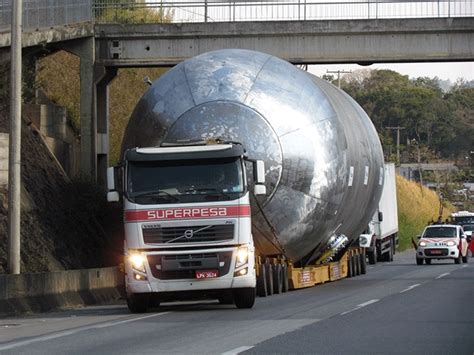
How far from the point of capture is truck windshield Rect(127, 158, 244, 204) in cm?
2073

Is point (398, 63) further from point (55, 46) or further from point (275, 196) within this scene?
point (275, 196)

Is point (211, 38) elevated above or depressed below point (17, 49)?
above

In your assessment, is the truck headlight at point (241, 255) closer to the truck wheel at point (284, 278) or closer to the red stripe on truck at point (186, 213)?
the red stripe on truck at point (186, 213)

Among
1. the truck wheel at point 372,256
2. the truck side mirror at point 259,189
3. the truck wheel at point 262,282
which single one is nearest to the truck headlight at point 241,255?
the truck side mirror at point 259,189

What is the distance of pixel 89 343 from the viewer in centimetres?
1535

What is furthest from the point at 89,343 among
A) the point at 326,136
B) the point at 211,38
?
the point at 211,38

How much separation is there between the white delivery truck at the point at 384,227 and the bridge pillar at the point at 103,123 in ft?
37.4

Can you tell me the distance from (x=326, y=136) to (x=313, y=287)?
5.81 meters

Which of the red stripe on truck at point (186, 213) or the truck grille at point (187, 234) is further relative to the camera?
the truck grille at point (187, 234)

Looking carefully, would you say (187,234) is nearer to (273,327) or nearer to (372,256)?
(273,327)

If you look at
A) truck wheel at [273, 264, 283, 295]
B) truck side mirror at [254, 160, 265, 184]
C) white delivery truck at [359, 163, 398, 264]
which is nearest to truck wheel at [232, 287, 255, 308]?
truck side mirror at [254, 160, 265, 184]

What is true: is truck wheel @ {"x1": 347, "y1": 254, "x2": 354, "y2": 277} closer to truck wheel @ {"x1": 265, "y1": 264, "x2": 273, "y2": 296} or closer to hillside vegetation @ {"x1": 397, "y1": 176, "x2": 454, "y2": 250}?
truck wheel @ {"x1": 265, "y1": 264, "x2": 273, "y2": 296}

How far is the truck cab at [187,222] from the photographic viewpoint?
67.8ft

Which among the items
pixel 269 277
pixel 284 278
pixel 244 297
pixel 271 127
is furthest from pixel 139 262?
pixel 284 278
